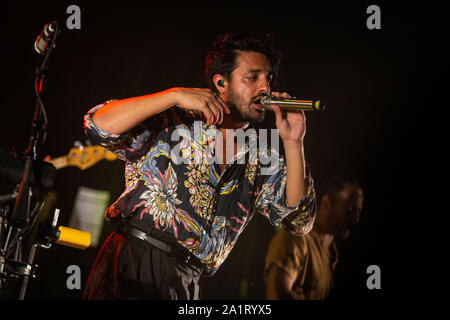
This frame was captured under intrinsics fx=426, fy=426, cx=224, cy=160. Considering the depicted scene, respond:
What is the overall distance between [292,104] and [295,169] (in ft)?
0.97

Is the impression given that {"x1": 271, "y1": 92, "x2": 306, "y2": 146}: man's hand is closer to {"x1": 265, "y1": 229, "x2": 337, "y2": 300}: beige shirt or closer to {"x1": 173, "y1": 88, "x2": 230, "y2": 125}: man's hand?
{"x1": 173, "y1": 88, "x2": 230, "y2": 125}: man's hand

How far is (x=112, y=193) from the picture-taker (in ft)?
13.9

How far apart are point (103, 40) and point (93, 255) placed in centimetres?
189

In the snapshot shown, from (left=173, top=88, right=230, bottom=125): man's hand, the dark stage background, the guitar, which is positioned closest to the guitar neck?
the guitar

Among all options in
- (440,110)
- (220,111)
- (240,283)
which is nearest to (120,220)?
(220,111)

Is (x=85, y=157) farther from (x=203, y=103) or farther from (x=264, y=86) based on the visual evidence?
(x=203, y=103)

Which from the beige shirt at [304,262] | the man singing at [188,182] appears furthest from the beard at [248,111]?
the beige shirt at [304,262]

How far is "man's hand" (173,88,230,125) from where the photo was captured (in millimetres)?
1445

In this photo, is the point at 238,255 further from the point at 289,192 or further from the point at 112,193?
the point at 289,192

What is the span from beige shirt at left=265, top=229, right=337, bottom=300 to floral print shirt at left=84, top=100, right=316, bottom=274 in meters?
1.26

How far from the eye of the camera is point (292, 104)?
1.71 m

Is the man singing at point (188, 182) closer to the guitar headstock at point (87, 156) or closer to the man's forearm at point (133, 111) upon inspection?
the man's forearm at point (133, 111)

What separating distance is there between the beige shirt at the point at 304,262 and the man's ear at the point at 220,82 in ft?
4.90

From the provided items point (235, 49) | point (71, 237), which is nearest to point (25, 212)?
point (71, 237)
